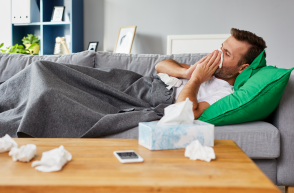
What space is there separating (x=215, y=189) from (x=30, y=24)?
12.2 feet

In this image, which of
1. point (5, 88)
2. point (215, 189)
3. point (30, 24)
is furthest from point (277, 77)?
point (30, 24)

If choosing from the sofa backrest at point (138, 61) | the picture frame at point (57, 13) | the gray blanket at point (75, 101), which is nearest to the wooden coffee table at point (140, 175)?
the gray blanket at point (75, 101)

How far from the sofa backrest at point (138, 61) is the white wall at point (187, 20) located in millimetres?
1442

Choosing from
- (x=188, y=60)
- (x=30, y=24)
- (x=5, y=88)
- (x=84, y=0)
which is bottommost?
(x=5, y=88)

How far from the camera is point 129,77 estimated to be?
1.75 metres

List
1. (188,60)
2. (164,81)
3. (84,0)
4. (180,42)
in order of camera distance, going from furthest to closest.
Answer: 1. (84,0)
2. (180,42)
3. (188,60)
4. (164,81)

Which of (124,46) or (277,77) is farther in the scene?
(124,46)

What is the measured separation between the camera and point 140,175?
0.56m

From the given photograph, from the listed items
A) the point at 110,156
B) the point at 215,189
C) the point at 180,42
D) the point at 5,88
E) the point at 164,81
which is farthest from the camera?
the point at 180,42

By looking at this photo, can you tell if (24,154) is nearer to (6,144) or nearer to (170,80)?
(6,144)

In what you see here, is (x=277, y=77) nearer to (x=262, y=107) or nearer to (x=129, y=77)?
(x=262, y=107)

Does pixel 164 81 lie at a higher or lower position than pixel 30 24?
lower

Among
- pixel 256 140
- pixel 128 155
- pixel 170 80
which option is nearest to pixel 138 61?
pixel 170 80

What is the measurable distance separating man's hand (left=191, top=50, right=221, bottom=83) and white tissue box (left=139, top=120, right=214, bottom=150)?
2.71 ft
